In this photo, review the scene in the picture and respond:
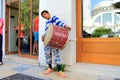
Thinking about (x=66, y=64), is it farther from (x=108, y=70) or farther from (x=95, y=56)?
(x=108, y=70)

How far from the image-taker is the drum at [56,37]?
154 inches

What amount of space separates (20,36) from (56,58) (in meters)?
2.61

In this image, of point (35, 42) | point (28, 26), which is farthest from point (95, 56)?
point (28, 26)

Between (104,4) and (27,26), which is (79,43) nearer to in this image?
(104,4)

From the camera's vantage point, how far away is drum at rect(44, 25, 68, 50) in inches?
154

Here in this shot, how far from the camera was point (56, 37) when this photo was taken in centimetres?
393

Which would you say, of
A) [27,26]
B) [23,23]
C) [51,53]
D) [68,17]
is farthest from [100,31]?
[23,23]

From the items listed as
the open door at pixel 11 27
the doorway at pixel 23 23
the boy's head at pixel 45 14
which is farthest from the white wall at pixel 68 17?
the open door at pixel 11 27

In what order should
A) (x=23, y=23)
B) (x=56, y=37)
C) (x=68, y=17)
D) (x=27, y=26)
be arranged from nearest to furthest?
(x=56, y=37) < (x=68, y=17) < (x=27, y=26) < (x=23, y=23)

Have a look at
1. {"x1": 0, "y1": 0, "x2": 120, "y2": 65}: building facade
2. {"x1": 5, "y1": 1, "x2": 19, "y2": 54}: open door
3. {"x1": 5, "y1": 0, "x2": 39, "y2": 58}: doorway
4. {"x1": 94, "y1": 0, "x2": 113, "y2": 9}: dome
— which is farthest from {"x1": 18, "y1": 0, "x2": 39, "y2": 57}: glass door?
{"x1": 94, "y1": 0, "x2": 113, "y2": 9}: dome

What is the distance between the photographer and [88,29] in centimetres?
500

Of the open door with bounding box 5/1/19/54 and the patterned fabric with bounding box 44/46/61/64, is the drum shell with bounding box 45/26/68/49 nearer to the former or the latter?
the patterned fabric with bounding box 44/46/61/64

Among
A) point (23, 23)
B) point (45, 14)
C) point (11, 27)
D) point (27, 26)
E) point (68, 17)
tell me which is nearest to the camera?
point (45, 14)

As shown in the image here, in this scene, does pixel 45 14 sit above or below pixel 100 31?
above
